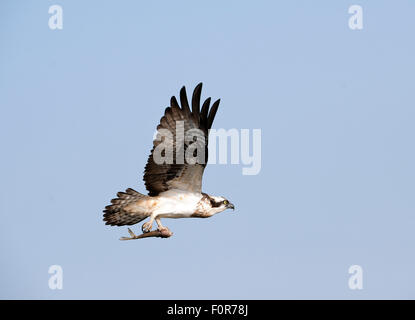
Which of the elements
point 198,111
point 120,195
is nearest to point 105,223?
point 120,195

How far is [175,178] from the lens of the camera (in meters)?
15.2

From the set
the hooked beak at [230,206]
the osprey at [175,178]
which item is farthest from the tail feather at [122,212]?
the hooked beak at [230,206]

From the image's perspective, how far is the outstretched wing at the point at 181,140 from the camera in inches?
584

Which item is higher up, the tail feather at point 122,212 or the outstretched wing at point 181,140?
the outstretched wing at point 181,140

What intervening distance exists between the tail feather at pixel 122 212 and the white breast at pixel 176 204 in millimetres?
419

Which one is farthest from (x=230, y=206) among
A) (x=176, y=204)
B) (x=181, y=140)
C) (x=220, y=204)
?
(x=181, y=140)

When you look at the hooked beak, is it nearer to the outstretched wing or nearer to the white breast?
the white breast

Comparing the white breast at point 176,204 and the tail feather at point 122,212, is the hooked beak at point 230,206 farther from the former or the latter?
the tail feather at point 122,212

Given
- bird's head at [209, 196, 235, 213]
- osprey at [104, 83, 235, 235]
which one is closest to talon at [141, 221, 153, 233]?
osprey at [104, 83, 235, 235]

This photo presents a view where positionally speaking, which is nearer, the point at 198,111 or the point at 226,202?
the point at 198,111

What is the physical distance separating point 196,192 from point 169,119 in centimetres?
164
